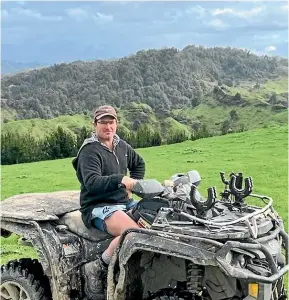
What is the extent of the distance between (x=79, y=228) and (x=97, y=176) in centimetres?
74

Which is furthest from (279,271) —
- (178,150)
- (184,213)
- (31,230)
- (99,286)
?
(178,150)

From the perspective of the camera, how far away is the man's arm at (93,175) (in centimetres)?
611

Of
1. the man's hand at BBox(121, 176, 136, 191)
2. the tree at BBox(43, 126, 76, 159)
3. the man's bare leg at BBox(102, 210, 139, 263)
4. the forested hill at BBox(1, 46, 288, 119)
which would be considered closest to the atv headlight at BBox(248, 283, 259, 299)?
the man's bare leg at BBox(102, 210, 139, 263)

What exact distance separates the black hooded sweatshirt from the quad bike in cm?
32

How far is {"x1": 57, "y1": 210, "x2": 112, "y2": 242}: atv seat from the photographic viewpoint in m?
6.45

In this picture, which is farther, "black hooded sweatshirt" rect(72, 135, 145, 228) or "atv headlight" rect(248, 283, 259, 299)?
"black hooded sweatshirt" rect(72, 135, 145, 228)

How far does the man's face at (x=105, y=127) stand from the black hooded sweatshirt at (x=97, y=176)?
3.6 inches

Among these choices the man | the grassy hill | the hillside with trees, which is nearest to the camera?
the man

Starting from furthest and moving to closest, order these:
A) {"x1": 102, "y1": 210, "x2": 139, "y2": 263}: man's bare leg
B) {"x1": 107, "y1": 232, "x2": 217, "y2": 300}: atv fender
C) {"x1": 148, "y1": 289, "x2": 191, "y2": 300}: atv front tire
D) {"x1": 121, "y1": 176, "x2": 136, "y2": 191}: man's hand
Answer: {"x1": 102, "y1": 210, "x2": 139, "y2": 263}: man's bare leg, {"x1": 121, "y1": 176, "x2": 136, "y2": 191}: man's hand, {"x1": 148, "y1": 289, "x2": 191, "y2": 300}: atv front tire, {"x1": 107, "y1": 232, "x2": 217, "y2": 300}: atv fender

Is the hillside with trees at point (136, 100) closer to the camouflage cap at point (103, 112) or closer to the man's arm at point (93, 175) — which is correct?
the camouflage cap at point (103, 112)

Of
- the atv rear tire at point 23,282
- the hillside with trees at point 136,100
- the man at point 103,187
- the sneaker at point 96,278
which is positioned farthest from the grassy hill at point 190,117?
the sneaker at point 96,278

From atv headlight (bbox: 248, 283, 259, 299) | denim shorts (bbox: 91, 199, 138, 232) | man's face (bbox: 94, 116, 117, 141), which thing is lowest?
atv headlight (bbox: 248, 283, 259, 299)

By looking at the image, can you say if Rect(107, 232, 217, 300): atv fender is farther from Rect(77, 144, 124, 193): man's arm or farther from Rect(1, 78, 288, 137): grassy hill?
Rect(1, 78, 288, 137): grassy hill

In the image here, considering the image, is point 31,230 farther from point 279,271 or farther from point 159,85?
point 159,85
